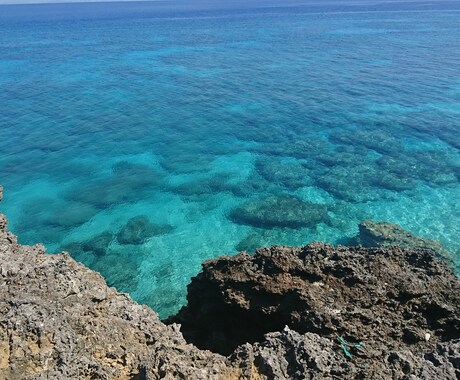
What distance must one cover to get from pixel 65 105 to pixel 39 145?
11.5 meters

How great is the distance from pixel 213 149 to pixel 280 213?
1245 centimetres

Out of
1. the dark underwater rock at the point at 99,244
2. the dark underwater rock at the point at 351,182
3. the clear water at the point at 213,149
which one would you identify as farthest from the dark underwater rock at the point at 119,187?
the dark underwater rock at the point at 351,182

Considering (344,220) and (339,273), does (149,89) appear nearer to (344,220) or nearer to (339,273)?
(344,220)

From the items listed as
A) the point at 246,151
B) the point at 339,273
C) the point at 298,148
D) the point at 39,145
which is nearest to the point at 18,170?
the point at 39,145

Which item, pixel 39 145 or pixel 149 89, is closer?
pixel 39 145

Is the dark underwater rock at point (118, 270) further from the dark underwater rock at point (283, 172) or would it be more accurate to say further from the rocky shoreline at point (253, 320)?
the dark underwater rock at point (283, 172)

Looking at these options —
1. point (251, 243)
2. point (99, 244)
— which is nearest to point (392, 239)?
point (251, 243)

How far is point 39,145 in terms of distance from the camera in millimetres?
37125

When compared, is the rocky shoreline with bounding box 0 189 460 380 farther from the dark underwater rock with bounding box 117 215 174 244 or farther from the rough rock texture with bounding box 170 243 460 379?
Result: the dark underwater rock with bounding box 117 215 174 244

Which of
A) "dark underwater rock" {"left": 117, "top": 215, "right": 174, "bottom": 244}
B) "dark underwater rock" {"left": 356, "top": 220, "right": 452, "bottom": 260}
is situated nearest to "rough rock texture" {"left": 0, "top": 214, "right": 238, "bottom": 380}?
"dark underwater rock" {"left": 117, "top": 215, "right": 174, "bottom": 244}

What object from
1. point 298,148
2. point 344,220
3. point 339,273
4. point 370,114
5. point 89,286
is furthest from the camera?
point 370,114

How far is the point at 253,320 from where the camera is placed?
1239 cm

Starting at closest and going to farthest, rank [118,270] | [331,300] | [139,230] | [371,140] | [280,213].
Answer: [331,300] < [118,270] < [139,230] < [280,213] < [371,140]

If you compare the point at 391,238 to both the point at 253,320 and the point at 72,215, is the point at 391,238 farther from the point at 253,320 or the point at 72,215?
the point at 72,215
